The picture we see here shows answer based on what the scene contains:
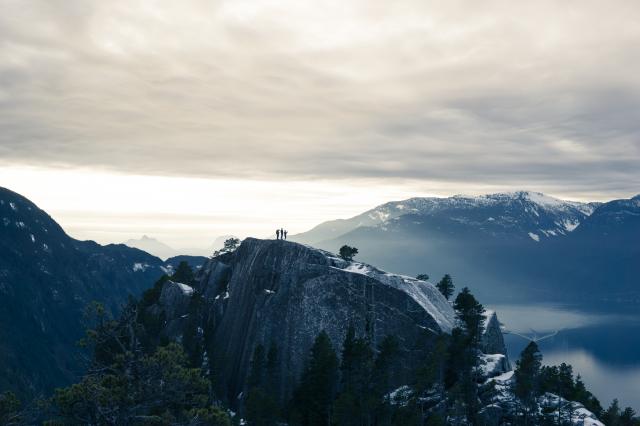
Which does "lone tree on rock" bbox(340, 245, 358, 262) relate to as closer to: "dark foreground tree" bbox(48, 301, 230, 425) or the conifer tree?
the conifer tree

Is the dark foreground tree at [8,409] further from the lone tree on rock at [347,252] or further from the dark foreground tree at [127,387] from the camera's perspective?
the lone tree on rock at [347,252]

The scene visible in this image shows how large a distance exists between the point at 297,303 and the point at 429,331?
83.3ft

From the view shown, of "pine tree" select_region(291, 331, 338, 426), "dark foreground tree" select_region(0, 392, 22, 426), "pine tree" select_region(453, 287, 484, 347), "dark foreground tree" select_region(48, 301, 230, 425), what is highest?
"dark foreground tree" select_region(48, 301, 230, 425)

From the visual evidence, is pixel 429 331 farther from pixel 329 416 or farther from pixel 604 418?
pixel 604 418

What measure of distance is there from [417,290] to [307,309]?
21141mm

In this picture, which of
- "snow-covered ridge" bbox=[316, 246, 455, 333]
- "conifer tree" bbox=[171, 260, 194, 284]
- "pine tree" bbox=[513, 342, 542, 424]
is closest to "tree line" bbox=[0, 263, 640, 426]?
"pine tree" bbox=[513, 342, 542, 424]

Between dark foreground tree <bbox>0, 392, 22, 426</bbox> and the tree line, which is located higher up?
dark foreground tree <bbox>0, 392, 22, 426</bbox>

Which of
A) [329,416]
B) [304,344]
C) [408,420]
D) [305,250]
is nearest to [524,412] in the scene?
Answer: [408,420]

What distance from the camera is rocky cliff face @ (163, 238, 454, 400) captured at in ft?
313

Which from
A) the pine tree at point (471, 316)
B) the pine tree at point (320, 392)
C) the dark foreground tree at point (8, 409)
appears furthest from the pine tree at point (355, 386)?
the dark foreground tree at point (8, 409)

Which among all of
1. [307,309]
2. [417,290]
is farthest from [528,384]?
[307,309]

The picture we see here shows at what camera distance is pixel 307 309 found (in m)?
100

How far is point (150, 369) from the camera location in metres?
34.2

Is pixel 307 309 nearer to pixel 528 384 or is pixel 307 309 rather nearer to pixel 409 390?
pixel 409 390
